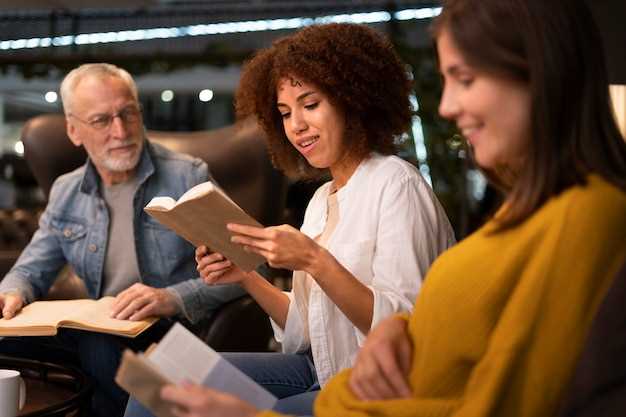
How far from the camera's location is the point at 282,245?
1.51m

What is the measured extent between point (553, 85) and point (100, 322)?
1.28m

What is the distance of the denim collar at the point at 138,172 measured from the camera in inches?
102

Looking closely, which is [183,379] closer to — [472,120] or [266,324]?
[472,120]

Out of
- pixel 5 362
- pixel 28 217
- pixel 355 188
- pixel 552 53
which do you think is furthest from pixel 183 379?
pixel 28 217

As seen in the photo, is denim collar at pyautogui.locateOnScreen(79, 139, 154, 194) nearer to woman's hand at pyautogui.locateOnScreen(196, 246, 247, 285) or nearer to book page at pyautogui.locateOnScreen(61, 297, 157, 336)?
book page at pyautogui.locateOnScreen(61, 297, 157, 336)

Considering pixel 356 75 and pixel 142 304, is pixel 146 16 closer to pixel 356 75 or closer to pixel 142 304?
pixel 142 304

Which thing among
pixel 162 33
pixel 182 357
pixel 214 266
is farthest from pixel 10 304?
pixel 162 33

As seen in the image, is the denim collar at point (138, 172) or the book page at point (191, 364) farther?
the denim collar at point (138, 172)

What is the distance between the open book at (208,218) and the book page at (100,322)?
268 mm

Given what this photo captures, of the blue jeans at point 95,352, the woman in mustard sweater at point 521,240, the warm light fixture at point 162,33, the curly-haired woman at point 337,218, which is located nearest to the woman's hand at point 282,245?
the curly-haired woman at point 337,218

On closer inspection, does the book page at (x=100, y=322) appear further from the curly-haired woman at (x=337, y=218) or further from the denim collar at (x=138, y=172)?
the denim collar at (x=138, y=172)

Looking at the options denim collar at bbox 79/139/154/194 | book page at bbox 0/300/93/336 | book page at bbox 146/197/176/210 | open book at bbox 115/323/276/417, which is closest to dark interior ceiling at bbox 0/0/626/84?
denim collar at bbox 79/139/154/194

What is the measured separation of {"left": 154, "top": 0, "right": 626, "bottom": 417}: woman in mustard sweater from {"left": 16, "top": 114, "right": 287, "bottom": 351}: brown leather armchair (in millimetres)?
1583

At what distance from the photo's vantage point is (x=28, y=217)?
501cm
